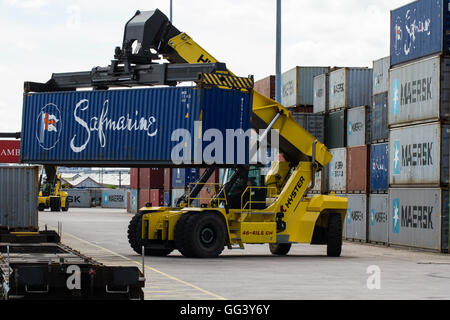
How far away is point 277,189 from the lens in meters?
24.8

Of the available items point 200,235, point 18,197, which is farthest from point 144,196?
point 200,235

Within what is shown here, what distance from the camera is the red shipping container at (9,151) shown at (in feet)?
187

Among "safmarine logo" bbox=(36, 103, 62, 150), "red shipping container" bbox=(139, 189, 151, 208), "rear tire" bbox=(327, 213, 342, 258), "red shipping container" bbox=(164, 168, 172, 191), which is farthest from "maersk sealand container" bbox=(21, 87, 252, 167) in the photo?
"red shipping container" bbox=(139, 189, 151, 208)

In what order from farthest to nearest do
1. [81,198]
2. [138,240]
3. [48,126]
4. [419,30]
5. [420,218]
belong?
[81,198] → [419,30] → [420,218] → [48,126] → [138,240]

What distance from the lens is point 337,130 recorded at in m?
37.8

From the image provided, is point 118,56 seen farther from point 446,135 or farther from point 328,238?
point 446,135

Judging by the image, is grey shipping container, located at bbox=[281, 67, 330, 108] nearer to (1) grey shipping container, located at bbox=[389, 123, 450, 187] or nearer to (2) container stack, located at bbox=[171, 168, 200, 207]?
(1) grey shipping container, located at bbox=[389, 123, 450, 187]

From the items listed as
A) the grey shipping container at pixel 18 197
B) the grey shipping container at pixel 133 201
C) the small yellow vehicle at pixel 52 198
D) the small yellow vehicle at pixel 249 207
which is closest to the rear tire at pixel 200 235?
the small yellow vehicle at pixel 249 207

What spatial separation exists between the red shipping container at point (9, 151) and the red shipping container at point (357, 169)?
94.2 feet

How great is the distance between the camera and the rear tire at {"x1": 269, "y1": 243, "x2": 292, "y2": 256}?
2548cm

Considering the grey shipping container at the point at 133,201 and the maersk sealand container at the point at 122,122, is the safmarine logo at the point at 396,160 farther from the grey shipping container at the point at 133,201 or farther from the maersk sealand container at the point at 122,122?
the grey shipping container at the point at 133,201

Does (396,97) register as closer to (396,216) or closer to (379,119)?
(379,119)

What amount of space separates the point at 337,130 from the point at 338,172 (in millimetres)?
2514

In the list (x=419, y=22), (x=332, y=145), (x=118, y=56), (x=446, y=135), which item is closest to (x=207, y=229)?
(x=118, y=56)
